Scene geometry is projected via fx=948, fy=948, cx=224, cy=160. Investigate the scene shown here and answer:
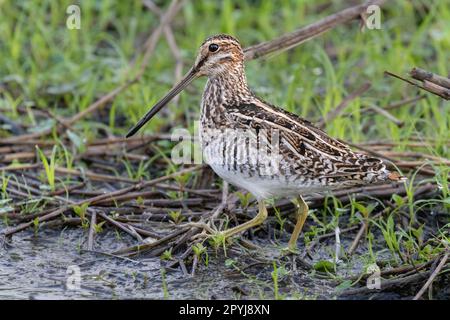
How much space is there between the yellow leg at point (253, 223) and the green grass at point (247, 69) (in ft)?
1.37

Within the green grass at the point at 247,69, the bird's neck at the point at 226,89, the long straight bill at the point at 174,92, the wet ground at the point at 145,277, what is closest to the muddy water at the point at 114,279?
the wet ground at the point at 145,277

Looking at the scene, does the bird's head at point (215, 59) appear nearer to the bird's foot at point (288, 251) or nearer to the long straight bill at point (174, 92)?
the long straight bill at point (174, 92)

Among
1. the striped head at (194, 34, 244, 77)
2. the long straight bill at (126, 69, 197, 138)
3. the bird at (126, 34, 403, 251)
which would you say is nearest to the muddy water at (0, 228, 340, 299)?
the bird at (126, 34, 403, 251)

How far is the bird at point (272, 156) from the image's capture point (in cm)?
524

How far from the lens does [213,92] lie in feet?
18.9

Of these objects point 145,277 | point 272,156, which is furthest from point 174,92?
point 145,277

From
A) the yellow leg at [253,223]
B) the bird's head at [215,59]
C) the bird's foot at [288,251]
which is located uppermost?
the bird's head at [215,59]

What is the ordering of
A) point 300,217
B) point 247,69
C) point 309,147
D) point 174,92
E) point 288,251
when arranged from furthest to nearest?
point 247,69 < point 174,92 < point 300,217 < point 288,251 < point 309,147

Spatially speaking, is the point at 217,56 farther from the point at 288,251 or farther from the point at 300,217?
the point at 288,251

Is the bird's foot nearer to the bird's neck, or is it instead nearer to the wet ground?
the wet ground

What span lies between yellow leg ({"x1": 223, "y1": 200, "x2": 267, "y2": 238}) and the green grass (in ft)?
1.37

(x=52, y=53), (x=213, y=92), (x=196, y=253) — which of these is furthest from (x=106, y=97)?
(x=196, y=253)

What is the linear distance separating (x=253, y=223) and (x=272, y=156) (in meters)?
0.55

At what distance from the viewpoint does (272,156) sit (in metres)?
5.26
